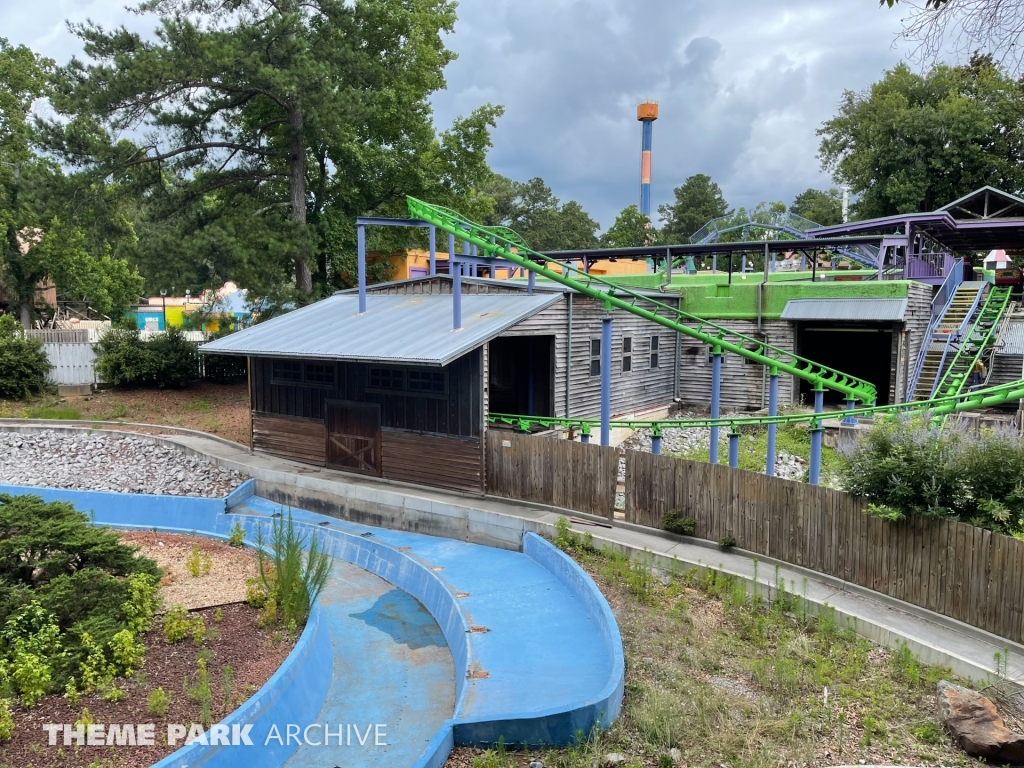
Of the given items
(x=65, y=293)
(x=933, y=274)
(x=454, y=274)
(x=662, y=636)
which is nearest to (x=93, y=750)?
(x=662, y=636)

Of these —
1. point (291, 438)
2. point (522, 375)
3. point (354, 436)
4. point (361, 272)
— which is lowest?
point (291, 438)

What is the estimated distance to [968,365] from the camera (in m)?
21.5

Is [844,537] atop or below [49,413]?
below

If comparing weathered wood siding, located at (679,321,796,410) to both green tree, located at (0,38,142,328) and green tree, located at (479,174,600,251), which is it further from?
green tree, located at (479,174,600,251)

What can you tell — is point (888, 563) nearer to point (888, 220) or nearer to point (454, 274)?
point (454, 274)

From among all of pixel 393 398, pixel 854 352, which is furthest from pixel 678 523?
pixel 854 352

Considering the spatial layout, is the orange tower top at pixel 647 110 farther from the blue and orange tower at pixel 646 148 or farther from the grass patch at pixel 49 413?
the grass patch at pixel 49 413

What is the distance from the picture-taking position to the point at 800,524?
413 inches

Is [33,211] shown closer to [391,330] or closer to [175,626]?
[391,330]

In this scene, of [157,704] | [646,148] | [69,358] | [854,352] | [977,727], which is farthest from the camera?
[646,148]

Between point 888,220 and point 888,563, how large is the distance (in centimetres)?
1849

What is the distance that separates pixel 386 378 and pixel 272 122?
14.4 meters

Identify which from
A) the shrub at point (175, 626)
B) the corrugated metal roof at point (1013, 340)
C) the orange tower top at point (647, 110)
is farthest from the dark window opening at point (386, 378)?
the orange tower top at point (647, 110)

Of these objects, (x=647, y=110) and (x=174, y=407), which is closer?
(x=174, y=407)
